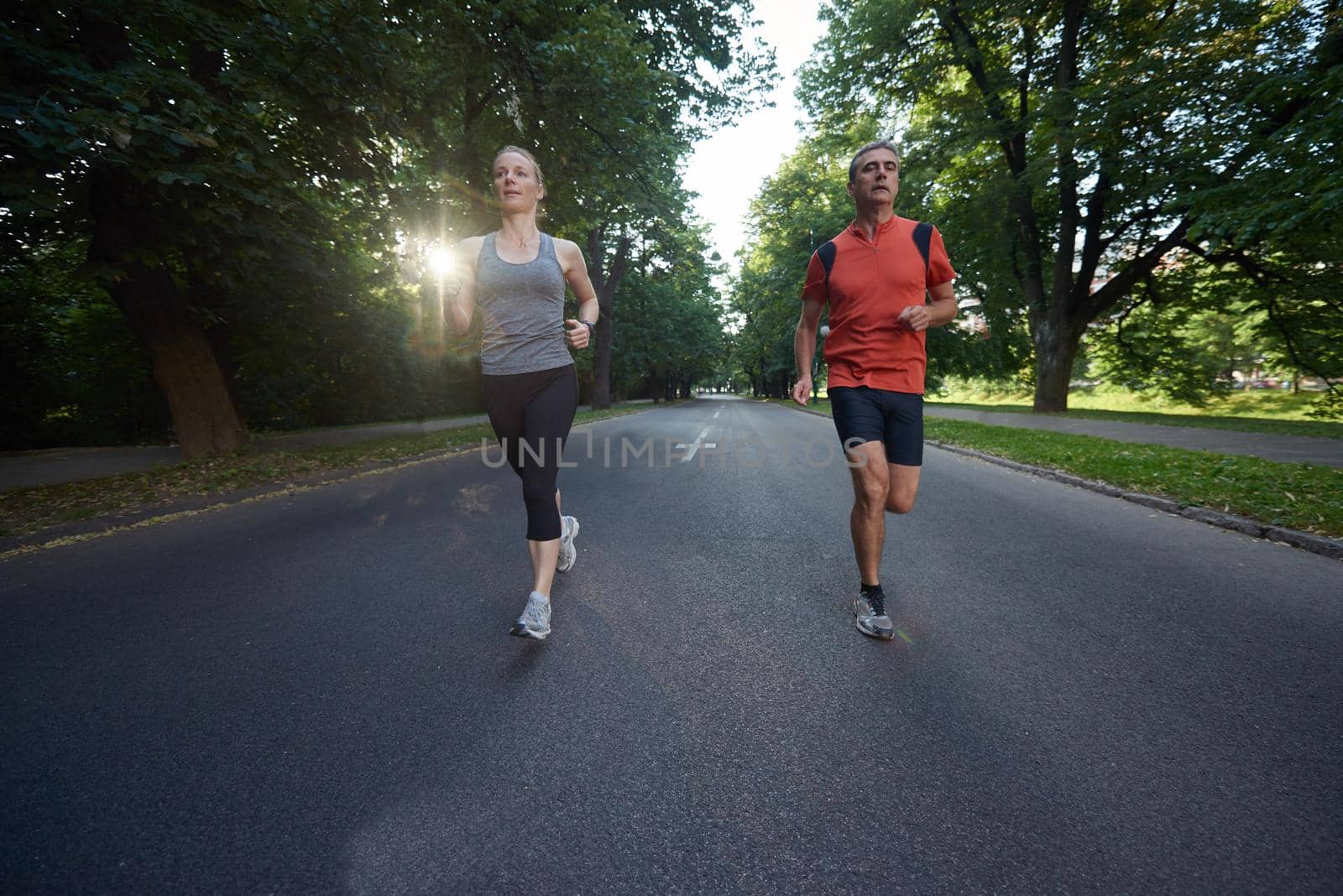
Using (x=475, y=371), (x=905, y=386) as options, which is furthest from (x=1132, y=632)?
(x=475, y=371)

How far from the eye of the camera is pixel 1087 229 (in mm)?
15359

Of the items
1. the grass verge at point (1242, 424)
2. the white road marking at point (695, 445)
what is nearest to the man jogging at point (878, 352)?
the white road marking at point (695, 445)

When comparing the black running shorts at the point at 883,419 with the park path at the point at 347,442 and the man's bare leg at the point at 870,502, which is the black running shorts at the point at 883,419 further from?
the park path at the point at 347,442

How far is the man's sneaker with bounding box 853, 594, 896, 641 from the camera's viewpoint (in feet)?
8.24

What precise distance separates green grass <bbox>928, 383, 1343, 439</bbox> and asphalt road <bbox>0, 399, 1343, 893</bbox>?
11727mm

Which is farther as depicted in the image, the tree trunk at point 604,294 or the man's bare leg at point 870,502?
the tree trunk at point 604,294

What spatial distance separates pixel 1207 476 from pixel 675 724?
23.6 ft

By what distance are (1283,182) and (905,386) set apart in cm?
1266

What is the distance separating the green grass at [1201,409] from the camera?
38.2 ft

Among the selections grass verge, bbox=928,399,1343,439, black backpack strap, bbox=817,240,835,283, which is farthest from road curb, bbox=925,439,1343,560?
grass verge, bbox=928,399,1343,439

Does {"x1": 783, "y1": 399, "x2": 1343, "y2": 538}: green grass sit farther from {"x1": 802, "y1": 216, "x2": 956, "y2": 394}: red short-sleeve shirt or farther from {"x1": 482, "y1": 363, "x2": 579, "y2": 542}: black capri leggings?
{"x1": 482, "y1": 363, "x2": 579, "y2": 542}: black capri leggings

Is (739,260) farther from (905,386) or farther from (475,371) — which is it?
(905,386)

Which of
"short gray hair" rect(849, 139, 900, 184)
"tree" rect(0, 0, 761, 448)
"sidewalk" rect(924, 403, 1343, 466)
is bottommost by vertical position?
"sidewalk" rect(924, 403, 1343, 466)

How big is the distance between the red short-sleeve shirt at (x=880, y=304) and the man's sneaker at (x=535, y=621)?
1.82 meters
